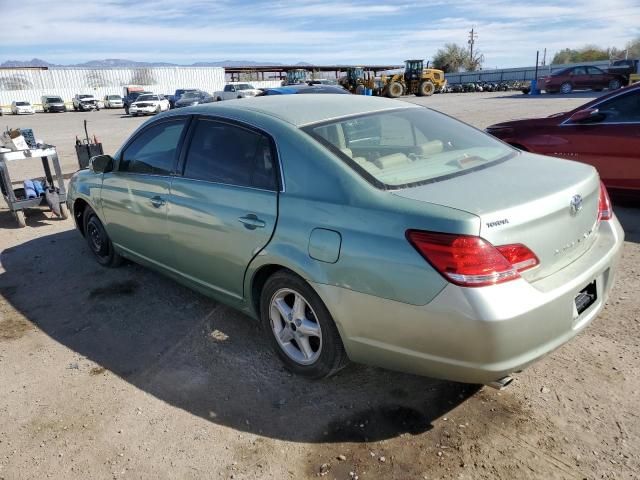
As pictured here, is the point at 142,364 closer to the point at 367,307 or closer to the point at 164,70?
the point at 367,307

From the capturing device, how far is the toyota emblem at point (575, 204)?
2.55 m

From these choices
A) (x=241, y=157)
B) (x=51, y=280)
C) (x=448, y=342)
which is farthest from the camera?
(x=51, y=280)

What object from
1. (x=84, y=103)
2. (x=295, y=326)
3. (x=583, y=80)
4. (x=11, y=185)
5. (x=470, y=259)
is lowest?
(x=583, y=80)

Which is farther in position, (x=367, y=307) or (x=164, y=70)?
(x=164, y=70)

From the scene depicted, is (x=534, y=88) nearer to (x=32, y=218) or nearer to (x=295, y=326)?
(x=32, y=218)

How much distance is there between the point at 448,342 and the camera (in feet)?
7.55

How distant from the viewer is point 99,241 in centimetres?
516

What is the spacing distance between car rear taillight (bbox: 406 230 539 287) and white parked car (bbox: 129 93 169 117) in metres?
34.0

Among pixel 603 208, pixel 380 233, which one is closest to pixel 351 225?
pixel 380 233

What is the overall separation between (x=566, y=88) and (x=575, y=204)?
117 feet

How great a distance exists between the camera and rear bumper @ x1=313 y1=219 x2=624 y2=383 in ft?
7.23

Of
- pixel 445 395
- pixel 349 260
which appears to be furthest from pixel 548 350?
pixel 349 260

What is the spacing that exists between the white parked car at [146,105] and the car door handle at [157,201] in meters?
31.8

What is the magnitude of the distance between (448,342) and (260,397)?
1.25 meters
